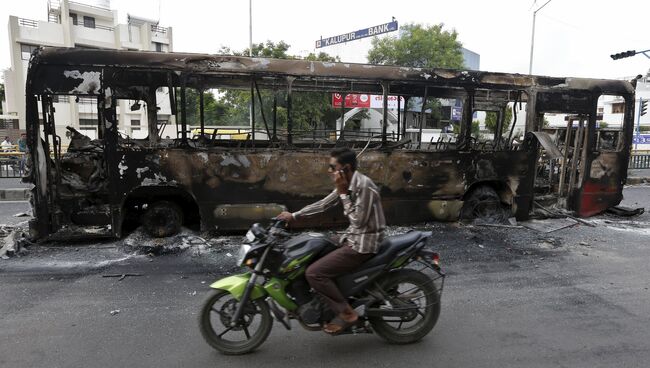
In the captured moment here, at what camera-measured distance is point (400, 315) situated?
351 centimetres

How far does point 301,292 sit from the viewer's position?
3.38 m

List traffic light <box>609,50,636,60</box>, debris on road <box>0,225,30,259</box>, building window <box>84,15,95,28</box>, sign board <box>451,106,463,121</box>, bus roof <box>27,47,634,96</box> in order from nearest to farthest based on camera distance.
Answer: debris on road <box>0,225,30,259</box>, bus roof <box>27,47,634,96</box>, sign board <box>451,106,463,121</box>, traffic light <box>609,50,636,60</box>, building window <box>84,15,95,28</box>

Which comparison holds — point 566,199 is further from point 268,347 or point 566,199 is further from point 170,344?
point 170,344

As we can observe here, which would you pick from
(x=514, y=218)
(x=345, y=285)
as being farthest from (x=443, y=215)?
(x=345, y=285)

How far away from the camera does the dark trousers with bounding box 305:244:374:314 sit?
10.6 ft

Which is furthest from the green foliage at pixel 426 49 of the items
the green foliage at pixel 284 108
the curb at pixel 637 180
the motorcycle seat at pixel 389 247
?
the motorcycle seat at pixel 389 247

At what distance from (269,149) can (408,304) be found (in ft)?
12.7

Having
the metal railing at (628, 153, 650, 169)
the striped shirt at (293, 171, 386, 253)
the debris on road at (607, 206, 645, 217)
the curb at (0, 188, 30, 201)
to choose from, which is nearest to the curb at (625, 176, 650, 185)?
the metal railing at (628, 153, 650, 169)

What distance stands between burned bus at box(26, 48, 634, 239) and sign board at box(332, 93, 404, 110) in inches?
6.8

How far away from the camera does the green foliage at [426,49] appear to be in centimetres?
2919

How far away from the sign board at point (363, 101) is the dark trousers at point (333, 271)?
14.3 feet

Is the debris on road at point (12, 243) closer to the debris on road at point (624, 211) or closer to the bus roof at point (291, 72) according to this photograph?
the bus roof at point (291, 72)

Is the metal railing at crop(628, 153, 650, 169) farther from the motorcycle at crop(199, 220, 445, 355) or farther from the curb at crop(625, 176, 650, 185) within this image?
the motorcycle at crop(199, 220, 445, 355)

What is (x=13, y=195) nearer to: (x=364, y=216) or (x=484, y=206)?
(x=484, y=206)
